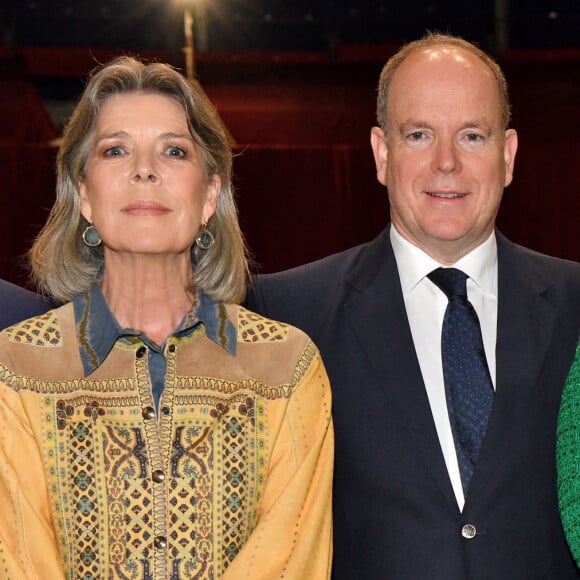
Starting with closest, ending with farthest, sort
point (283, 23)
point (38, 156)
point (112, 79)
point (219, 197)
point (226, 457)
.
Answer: point (226, 457), point (112, 79), point (219, 197), point (38, 156), point (283, 23)

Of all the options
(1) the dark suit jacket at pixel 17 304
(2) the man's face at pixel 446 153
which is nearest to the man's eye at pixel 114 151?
(1) the dark suit jacket at pixel 17 304

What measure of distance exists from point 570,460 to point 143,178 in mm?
906

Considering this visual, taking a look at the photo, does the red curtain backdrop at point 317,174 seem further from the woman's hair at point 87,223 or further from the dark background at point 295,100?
the woman's hair at point 87,223

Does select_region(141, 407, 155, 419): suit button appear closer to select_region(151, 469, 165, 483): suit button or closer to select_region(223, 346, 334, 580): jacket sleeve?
select_region(151, 469, 165, 483): suit button

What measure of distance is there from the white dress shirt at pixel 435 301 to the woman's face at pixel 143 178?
522 mm

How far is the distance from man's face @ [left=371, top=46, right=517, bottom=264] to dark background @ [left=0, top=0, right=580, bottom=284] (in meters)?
3.83

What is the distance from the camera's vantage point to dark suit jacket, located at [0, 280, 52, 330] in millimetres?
2381

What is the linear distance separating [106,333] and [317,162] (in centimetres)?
488

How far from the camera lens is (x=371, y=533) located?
87.6 inches

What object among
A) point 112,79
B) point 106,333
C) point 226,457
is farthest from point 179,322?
point 112,79

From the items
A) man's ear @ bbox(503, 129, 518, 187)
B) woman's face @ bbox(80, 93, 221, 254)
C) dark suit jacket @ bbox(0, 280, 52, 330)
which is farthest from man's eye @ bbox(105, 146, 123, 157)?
man's ear @ bbox(503, 129, 518, 187)

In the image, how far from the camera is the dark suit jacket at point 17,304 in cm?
238

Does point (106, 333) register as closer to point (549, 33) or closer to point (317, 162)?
point (317, 162)

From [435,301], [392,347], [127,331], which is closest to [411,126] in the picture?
[435,301]
